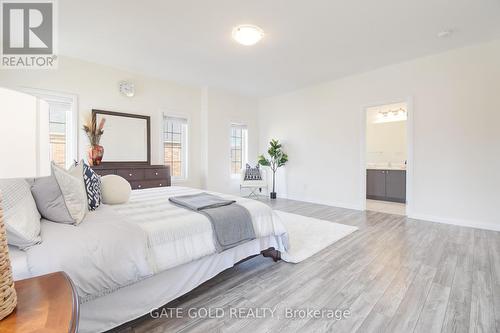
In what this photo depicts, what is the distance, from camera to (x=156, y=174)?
14.4ft

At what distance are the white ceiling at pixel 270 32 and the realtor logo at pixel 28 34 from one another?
147 millimetres

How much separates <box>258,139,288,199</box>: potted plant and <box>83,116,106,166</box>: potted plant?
357 cm

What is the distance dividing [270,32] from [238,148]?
3.62 meters

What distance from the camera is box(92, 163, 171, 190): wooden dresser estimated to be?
394 cm

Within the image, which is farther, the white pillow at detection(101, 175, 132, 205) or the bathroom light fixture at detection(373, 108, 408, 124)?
the bathroom light fixture at detection(373, 108, 408, 124)

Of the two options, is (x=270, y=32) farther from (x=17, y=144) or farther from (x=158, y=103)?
(x=17, y=144)

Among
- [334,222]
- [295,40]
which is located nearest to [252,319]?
[334,222]

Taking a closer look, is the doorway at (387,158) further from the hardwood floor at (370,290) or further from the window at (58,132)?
the window at (58,132)

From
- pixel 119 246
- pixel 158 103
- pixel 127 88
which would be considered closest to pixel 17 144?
pixel 119 246

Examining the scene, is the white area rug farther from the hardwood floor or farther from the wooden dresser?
the wooden dresser

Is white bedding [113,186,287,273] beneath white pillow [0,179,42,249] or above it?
beneath

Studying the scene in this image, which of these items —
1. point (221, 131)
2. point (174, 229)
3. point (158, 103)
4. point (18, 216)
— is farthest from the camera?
point (221, 131)

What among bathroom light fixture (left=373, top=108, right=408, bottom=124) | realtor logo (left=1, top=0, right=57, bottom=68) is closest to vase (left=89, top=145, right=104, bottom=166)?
realtor logo (left=1, top=0, right=57, bottom=68)

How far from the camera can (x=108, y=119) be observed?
419 cm
